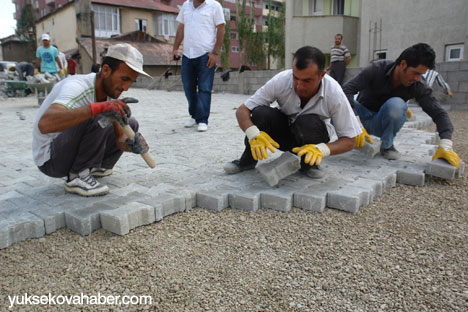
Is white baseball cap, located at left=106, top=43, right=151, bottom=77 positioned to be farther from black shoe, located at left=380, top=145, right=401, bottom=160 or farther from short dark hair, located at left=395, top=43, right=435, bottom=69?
black shoe, located at left=380, top=145, right=401, bottom=160

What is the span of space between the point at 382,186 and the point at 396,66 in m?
1.14

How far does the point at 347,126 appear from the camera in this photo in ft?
8.32

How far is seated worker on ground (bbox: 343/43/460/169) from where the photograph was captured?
3.01 m

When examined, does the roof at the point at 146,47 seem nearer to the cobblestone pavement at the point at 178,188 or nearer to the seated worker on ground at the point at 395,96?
the cobblestone pavement at the point at 178,188

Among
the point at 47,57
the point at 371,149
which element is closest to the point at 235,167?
the point at 371,149

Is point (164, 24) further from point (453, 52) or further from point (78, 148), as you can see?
point (78, 148)

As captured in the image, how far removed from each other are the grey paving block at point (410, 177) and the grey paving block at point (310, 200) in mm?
914

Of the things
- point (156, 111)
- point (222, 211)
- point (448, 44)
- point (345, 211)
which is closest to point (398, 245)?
point (345, 211)

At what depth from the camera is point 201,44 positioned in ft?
15.8

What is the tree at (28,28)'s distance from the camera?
3353 cm

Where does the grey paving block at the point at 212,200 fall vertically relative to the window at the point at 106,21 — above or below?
below

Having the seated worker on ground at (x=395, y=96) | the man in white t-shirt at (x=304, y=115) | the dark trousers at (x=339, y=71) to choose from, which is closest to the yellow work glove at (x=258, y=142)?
the man in white t-shirt at (x=304, y=115)

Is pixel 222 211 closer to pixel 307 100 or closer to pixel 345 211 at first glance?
pixel 345 211

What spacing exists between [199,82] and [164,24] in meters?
27.3
